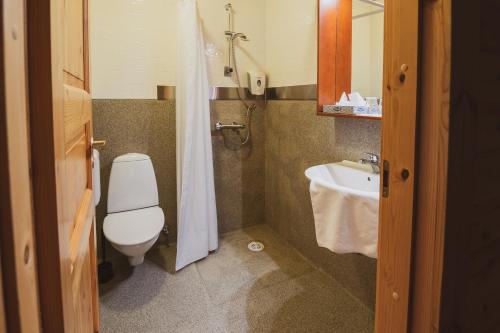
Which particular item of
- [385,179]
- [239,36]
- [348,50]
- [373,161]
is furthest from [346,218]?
[239,36]

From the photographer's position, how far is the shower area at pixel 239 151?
1799mm

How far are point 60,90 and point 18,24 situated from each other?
0.17 metres

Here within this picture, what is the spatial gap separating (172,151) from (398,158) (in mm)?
2136

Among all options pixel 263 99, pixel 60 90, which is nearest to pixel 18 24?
pixel 60 90

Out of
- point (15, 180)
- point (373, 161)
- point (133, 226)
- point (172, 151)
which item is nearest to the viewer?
point (15, 180)

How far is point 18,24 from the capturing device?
32 centimetres

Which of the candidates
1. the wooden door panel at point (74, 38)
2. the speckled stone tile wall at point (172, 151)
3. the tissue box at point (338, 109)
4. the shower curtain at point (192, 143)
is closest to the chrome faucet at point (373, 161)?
the tissue box at point (338, 109)

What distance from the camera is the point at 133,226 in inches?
78.4

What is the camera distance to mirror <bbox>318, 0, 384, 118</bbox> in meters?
1.73

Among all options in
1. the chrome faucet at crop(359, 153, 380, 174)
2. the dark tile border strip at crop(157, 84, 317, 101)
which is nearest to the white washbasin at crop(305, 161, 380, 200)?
A: the chrome faucet at crop(359, 153, 380, 174)

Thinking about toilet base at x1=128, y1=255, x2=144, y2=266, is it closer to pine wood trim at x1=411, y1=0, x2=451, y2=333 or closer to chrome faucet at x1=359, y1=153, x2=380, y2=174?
chrome faucet at x1=359, y1=153, x2=380, y2=174

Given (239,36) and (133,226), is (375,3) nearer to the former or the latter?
(239,36)

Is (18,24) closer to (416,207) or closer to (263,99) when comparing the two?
(416,207)

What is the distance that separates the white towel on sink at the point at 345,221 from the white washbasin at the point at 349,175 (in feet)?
0.82
